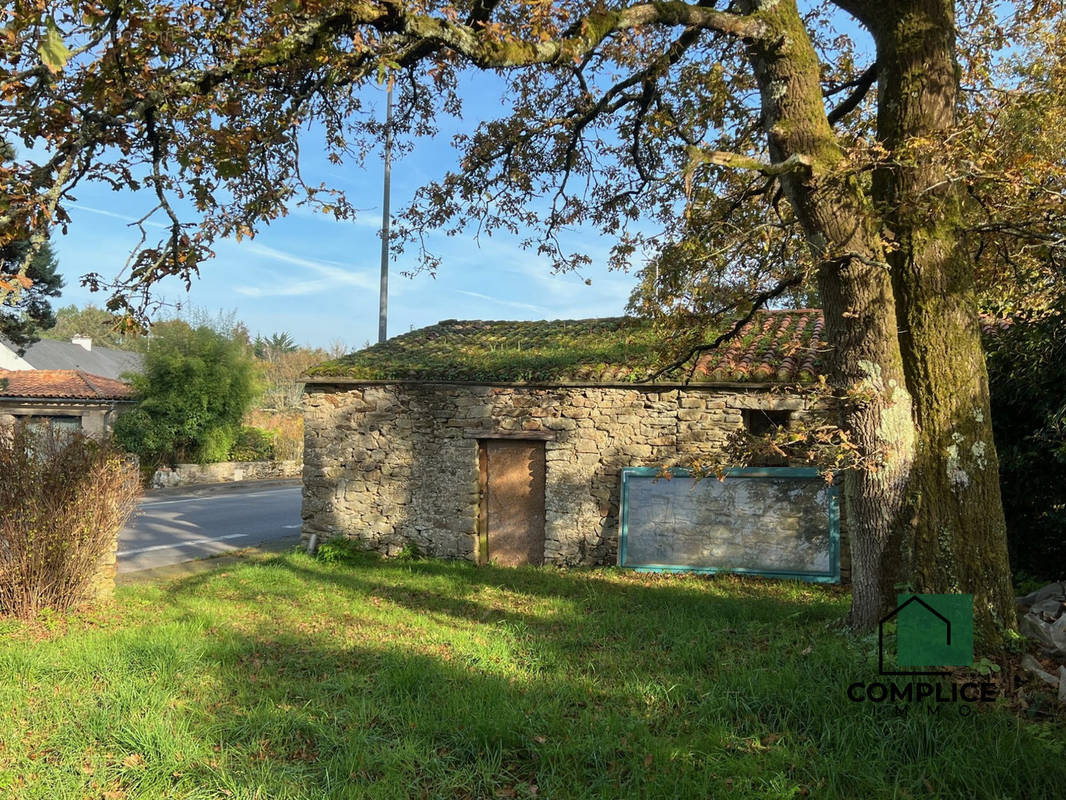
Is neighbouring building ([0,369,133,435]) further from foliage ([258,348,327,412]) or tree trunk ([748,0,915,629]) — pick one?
tree trunk ([748,0,915,629])

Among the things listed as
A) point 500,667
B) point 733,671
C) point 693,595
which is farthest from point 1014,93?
point 500,667

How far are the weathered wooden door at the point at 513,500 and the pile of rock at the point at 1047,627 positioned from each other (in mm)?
6317

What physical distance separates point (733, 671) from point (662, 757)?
54.1 inches

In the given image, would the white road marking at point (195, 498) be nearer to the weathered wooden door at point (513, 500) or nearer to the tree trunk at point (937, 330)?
the weathered wooden door at point (513, 500)

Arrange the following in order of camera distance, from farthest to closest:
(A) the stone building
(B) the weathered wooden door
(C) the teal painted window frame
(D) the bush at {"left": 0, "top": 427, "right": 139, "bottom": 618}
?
(B) the weathered wooden door, (A) the stone building, (C) the teal painted window frame, (D) the bush at {"left": 0, "top": 427, "right": 139, "bottom": 618}

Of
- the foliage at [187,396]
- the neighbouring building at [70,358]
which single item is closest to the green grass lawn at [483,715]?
the foliage at [187,396]

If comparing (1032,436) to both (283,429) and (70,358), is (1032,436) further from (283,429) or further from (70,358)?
(70,358)

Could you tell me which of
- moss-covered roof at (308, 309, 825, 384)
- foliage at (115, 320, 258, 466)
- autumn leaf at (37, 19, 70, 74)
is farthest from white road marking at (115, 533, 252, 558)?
foliage at (115, 320, 258, 466)

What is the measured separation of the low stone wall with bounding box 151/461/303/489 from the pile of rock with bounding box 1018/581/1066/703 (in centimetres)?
2362

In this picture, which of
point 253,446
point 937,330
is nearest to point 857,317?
point 937,330

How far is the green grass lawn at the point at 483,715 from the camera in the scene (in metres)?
3.45

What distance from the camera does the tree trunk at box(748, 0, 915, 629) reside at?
469cm

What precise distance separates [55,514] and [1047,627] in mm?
8776

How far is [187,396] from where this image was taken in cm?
2250
